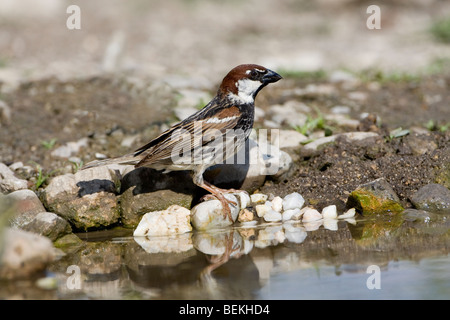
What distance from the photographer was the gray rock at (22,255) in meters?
3.85

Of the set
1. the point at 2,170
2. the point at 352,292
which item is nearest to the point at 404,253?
the point at 352,292

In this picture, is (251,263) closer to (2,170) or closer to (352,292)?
(352,292)

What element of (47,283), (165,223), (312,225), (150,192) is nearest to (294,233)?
(312,225)

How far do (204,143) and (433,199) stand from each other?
89.4 inches

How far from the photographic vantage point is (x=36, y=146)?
7406 millimetres

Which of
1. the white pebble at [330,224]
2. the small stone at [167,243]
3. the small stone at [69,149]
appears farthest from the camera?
the small stone at [69,149]

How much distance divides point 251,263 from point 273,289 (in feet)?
1.95

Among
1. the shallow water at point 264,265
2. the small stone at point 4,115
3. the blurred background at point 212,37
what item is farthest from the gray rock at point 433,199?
the small stone at point 4,115

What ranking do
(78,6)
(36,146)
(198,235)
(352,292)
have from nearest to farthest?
(352,292) < (198,235) < (36,146) < (78,6)

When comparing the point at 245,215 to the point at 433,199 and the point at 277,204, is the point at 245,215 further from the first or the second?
the point at 433,199

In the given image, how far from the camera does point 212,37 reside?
14742mm

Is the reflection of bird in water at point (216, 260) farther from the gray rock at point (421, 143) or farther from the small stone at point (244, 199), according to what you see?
the gray rock at point (421, 143)

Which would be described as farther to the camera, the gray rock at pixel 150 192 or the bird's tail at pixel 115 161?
the gray rock at pixel 150 192

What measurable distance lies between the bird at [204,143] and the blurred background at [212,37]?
3810 millimetres
